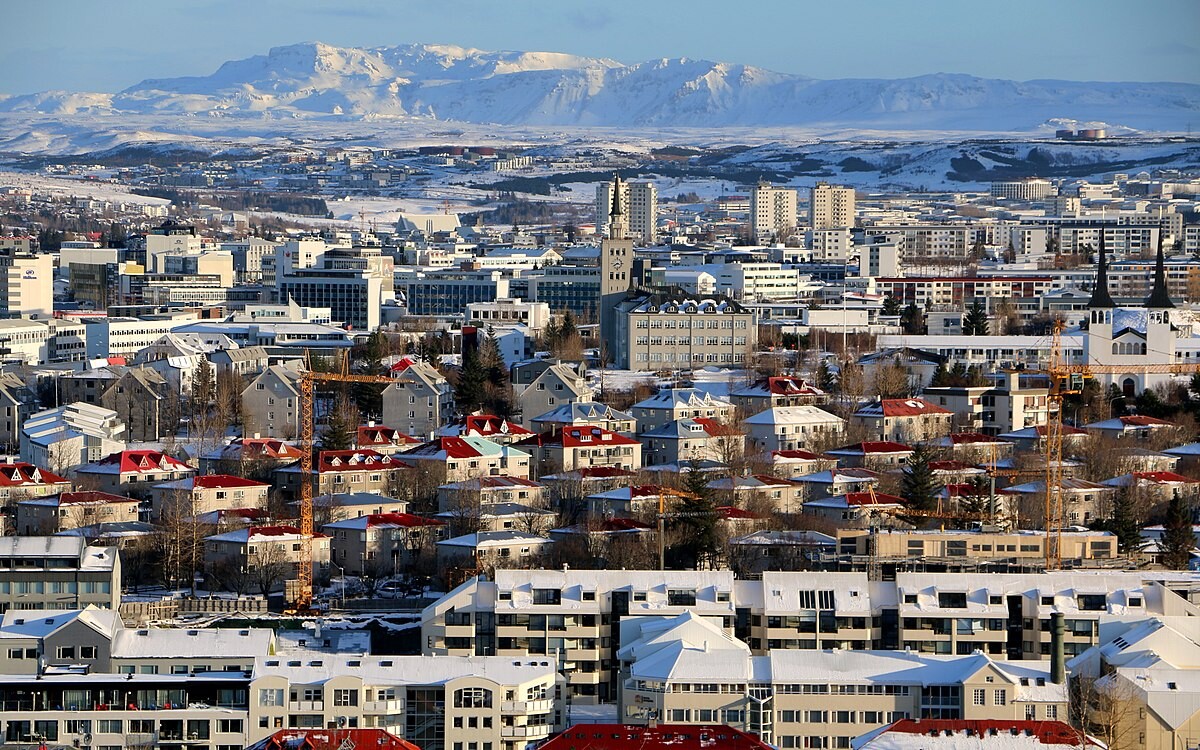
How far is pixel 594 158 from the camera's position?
5418 inches

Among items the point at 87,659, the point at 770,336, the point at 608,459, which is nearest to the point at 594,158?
the point at 770,336

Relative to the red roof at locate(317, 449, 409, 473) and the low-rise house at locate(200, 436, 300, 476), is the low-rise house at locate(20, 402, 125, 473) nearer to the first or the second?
the low-rise house at locate(200, 436, 300, 476)

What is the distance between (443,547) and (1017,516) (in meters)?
6.02

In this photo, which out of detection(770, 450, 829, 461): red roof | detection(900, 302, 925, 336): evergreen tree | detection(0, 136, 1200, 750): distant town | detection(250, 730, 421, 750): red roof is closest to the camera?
detection(250, 730, 421, 750): red roof

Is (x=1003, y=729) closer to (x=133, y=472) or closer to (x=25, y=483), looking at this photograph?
(x=25, y=483)

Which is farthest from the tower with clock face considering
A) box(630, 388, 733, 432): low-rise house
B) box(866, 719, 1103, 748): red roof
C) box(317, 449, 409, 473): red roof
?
box(866, 719, 1103, 748): red roof

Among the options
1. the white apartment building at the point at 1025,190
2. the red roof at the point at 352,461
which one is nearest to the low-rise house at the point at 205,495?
the red roof at the point at 352,461

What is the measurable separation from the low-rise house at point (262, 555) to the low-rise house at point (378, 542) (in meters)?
0.25

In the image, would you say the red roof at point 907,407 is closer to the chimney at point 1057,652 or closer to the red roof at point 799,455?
Result: the red roof at point 799,455

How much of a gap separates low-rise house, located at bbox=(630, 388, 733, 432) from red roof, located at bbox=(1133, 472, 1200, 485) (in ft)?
19.4

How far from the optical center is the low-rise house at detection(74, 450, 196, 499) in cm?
3022

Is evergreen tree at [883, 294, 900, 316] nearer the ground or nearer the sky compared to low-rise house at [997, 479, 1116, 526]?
nearer the sky

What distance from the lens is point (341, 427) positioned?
109 ft

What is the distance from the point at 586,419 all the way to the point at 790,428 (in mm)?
2402
